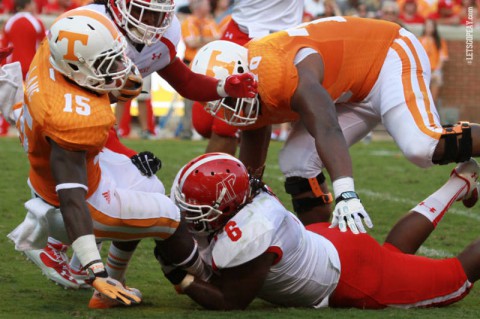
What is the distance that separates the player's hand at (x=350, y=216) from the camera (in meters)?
4.34

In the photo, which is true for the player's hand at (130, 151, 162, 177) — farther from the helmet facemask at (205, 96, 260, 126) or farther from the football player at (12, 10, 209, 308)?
the helmet facemask at (205, 96, 260, 126)

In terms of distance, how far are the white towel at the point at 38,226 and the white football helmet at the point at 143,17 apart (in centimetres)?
95

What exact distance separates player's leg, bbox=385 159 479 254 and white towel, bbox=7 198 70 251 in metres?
1.49

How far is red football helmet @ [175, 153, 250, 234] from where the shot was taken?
411cm

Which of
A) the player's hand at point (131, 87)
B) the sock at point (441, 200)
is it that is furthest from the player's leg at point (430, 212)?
the player's hand at point (131, 87)

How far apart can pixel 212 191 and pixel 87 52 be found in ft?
2.38

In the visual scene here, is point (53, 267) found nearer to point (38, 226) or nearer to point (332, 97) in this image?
point (38, 226)

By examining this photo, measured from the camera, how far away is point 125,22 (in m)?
4.68

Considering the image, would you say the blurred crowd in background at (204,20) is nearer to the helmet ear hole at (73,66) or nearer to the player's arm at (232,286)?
the helmet ear hole at (73,66)

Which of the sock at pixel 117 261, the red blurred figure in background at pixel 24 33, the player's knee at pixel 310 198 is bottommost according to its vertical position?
the red blurred figure in background at pixel 24 33

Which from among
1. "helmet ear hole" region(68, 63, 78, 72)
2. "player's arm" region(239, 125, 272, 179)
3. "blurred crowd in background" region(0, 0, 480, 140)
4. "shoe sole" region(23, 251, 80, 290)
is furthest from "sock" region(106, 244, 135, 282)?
"blurred crowd in background" region(0, 0, 480, 140)

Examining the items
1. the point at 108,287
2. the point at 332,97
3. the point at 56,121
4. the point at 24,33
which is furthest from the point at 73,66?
the point at 24,33

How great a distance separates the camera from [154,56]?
5.08 metres

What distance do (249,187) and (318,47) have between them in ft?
3.88
